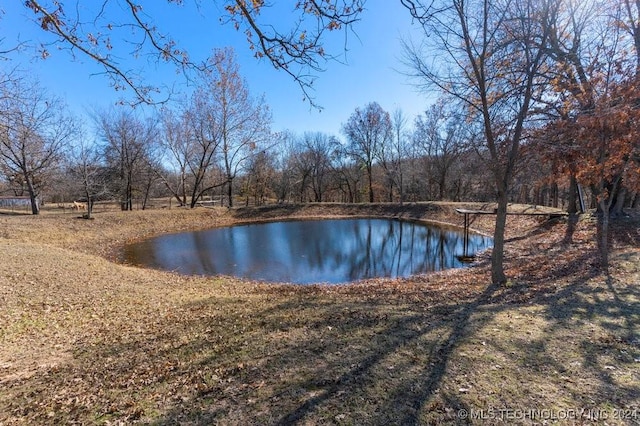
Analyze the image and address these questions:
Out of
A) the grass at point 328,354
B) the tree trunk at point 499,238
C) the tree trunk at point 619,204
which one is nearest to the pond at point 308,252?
the tree trunk at point 499,238

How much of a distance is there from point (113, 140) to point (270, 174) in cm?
1507

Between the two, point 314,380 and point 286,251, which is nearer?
point 314,380

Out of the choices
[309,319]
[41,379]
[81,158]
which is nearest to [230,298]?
[309,319]

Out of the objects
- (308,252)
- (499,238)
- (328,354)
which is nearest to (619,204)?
(499,238)

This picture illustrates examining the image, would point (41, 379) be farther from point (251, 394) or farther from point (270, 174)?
point (270, 174)

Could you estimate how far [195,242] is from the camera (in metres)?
16.4

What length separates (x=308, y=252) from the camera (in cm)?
1364

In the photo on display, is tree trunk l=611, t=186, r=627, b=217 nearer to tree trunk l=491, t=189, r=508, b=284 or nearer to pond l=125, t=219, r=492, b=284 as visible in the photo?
pond l=125, t=219, r=492, b=284

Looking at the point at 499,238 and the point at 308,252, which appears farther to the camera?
the point at 308,252

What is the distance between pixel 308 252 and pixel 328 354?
34.1 feet

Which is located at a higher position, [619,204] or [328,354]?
[619,204]

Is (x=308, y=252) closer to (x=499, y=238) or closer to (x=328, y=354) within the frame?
(x=499, y=238)

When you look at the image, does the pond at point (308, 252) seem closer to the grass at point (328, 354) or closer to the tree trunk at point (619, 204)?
the grass at point (328, 354)

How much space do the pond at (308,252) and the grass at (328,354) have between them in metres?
4.05
